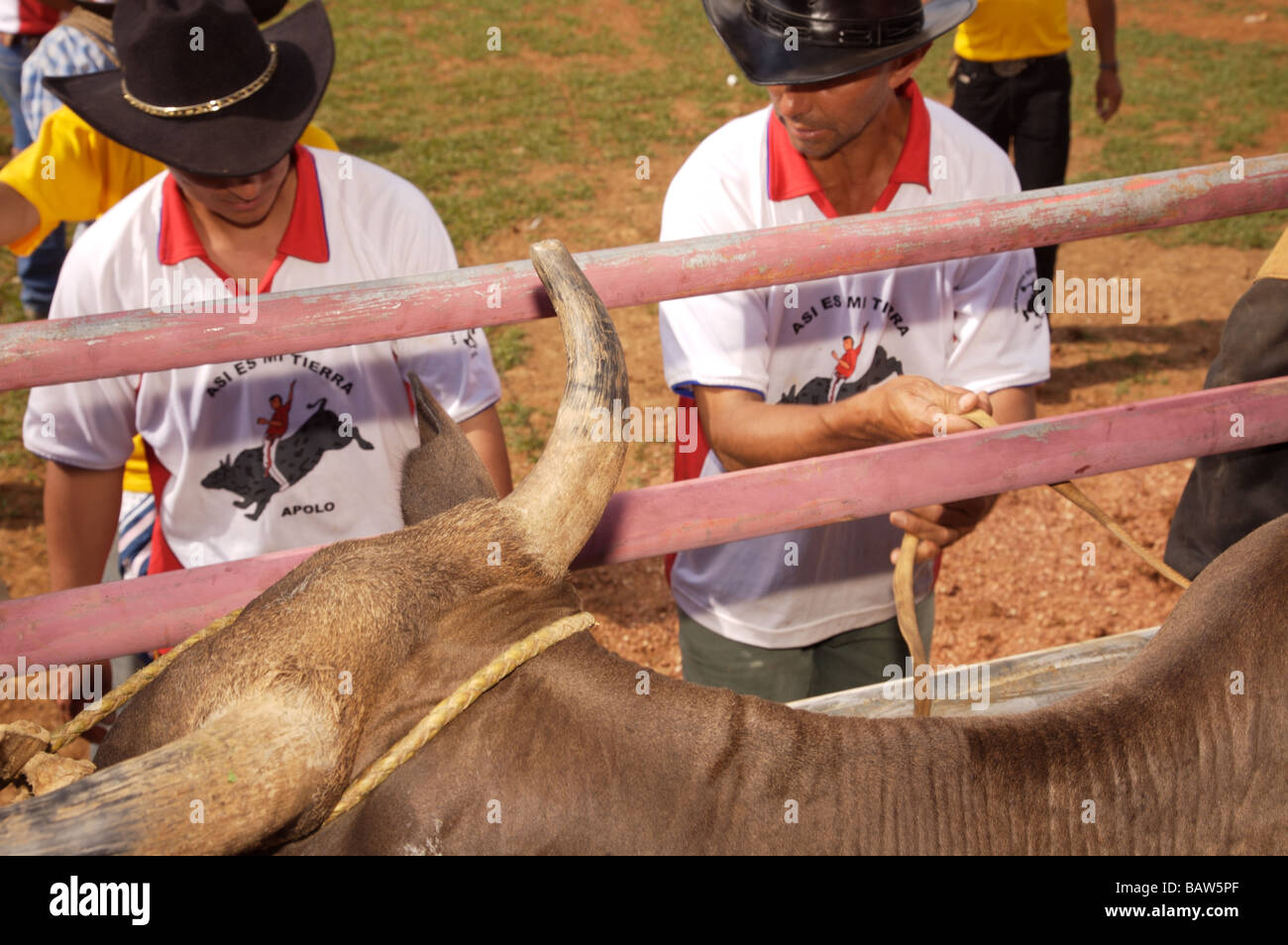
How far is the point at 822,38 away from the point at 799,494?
4.89 feet

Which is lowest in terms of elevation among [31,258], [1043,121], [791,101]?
[31,258]

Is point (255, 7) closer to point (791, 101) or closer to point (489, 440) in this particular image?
point (489, 440)

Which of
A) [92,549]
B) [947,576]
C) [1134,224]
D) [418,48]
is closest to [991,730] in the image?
[1134,224]

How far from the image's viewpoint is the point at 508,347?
29.3ft

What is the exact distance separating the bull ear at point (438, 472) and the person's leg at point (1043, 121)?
6.52m

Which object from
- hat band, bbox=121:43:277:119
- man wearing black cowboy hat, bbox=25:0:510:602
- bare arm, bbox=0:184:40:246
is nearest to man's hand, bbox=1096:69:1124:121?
man wearing black cowboy hat, bbox=25:0:510:602

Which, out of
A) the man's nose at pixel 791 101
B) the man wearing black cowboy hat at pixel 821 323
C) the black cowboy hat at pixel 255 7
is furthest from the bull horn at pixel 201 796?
the black cowboy hat at pixel 255 7

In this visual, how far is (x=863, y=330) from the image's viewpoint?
10.9 ft

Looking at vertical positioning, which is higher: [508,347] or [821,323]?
[821,323]

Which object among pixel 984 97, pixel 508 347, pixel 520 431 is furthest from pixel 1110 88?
pixel 520 431

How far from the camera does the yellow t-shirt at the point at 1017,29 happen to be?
748 centimetres

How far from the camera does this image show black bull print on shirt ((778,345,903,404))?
11.1 ft

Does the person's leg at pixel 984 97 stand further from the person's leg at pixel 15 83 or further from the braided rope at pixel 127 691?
the braided rope at pixel 127 691
